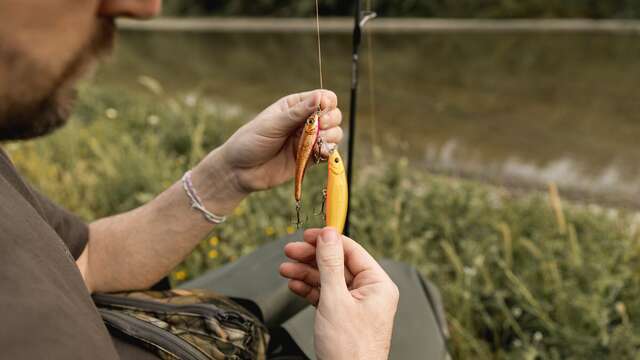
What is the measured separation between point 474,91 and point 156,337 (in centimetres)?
950

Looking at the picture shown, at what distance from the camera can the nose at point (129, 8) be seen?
35.5 inches

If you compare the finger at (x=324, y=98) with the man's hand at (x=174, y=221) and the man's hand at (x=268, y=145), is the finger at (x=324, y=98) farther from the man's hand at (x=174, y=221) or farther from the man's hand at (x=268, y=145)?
the man's hand at (x=174, y=221)

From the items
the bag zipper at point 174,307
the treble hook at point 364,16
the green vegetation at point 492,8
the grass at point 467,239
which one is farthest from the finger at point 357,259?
the green vegetation at point 492,8

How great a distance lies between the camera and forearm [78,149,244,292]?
1579 mm

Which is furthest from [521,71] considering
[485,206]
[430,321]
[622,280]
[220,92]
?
[430,321]

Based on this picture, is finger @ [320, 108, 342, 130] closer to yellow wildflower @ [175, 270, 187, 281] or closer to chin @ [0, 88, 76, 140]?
chin @ [0, 88, 76, 140]

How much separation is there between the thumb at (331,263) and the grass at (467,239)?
1.36m

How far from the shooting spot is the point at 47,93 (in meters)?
0.88

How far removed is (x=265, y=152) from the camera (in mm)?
1501

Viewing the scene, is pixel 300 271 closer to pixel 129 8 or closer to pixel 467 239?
pixel 129 8

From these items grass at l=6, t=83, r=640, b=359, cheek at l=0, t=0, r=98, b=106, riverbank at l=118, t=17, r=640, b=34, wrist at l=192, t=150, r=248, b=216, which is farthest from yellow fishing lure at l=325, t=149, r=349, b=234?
riverbank at l=118, t=17, r=640, b=34

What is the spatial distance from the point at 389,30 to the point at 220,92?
11.3 m

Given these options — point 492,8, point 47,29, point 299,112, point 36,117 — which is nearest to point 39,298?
point 36,117

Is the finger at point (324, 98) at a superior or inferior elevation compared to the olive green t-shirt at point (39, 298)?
superior
